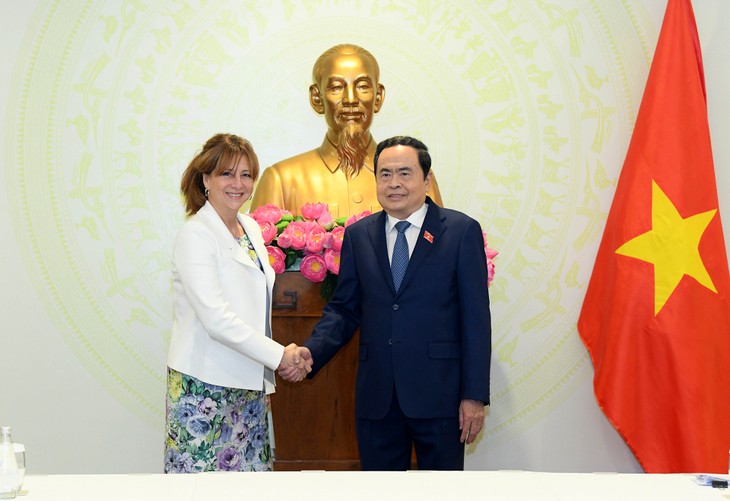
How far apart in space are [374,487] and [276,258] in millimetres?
1353

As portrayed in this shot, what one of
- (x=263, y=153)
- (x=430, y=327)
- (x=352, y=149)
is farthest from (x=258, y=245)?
(x=263, y=153)

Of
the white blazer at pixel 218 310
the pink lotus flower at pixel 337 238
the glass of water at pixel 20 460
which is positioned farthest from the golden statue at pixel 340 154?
the glass of water at pixel 20 460

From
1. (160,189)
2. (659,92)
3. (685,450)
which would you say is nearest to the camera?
(685,450)

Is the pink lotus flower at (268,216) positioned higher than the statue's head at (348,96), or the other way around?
the statue's head at (348,96)

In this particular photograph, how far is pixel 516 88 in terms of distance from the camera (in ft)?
13.6

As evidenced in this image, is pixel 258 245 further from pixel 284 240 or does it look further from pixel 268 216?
pixel 268 216

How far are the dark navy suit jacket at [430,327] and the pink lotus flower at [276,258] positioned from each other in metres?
0.38

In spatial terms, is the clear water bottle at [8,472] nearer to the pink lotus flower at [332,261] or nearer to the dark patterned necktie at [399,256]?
the dark patterned necktie at [399,256]

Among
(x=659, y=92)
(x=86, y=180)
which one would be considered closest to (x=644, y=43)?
(x=659, y=92)

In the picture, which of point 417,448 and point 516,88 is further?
point 516,88

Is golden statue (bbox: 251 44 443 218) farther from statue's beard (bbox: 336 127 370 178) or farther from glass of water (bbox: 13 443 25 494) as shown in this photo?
glass of water (bbox: 13 443 25 494)

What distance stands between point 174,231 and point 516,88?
5.80 ft

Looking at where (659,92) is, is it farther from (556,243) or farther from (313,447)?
(313,447)

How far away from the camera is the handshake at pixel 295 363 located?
8.90ft
